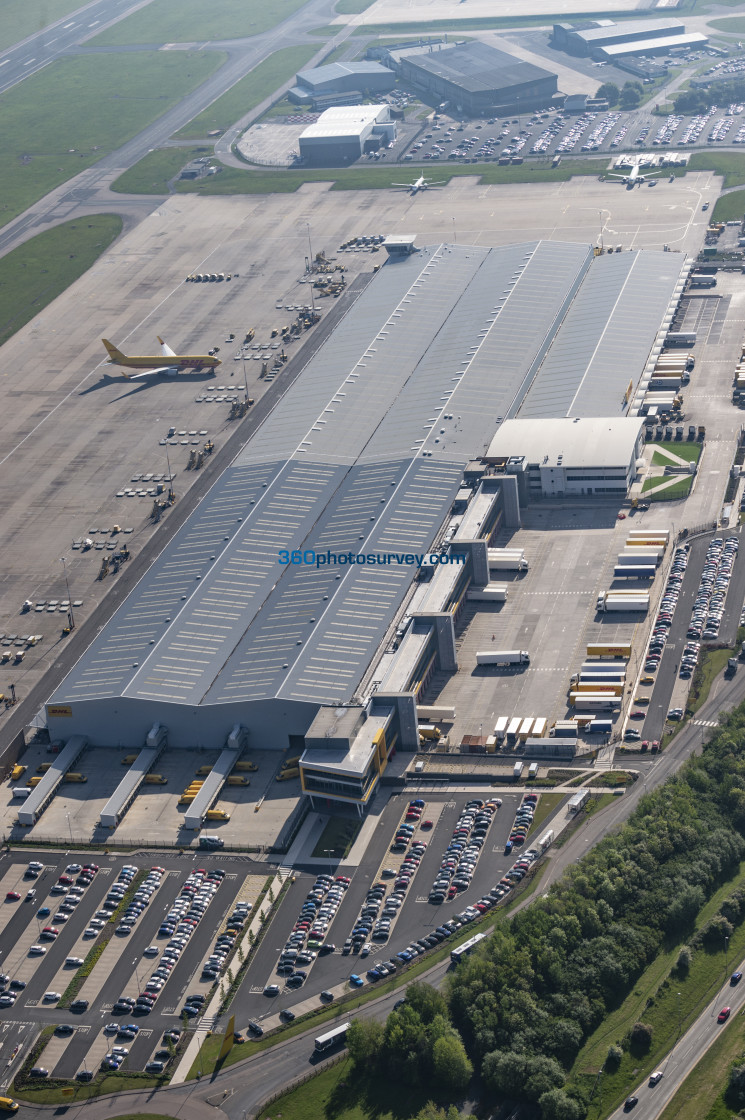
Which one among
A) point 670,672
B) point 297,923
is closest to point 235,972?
point 297,923

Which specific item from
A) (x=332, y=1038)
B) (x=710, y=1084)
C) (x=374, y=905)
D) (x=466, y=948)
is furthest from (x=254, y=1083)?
(x=710, y=1084)

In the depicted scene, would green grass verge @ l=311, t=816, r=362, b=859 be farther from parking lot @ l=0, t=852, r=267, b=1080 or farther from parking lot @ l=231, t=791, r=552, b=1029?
parking lot @ l=0, t=852, r=267, b=1080

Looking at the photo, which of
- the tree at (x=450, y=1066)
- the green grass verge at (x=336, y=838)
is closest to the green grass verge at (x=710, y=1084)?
the tree at (x=450, y=1066)

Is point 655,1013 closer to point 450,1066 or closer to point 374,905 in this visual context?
point 450,1066

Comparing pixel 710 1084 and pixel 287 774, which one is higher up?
pixel 287 774

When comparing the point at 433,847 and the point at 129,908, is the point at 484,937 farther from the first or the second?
the point at 129,908

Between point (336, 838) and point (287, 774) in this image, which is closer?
point (336, 838)

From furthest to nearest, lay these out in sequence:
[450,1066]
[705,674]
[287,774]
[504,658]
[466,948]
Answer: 1. [504,658]
2. [705,674]
3. [287,774]
4. [466,948]
5. [450,1066]

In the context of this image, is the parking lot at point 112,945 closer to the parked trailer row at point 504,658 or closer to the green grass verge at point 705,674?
the parked trailer row at point 504,658
